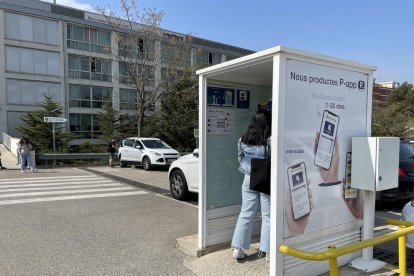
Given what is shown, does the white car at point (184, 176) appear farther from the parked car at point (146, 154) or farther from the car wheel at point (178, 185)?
the parked car at point (146, 154)

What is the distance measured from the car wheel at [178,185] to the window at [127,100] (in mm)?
31874

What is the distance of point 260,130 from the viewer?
13.1 ft

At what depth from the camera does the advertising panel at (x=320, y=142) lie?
3479mm

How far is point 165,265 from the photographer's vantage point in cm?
437

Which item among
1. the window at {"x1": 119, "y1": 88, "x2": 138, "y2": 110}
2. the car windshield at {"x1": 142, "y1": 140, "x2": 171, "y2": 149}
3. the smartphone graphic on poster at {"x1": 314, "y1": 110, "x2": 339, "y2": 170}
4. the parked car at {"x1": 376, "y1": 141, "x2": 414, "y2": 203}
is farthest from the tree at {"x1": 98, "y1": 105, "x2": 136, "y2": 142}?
the smartphone graphic on poster at {"x1": 314, "y1": 110, "x2": 339, "y2": 170}

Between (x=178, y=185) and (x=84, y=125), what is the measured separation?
102 feet

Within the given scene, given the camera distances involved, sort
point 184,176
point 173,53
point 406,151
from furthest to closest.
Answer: point 173,53 → point 184,176 → point 406,151

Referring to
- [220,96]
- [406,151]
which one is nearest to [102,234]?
[220,96]

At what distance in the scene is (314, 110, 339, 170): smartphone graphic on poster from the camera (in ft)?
12.2

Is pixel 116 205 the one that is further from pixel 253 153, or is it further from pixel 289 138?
pixel 289 138

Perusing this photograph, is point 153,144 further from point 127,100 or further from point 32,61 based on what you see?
point 127,100

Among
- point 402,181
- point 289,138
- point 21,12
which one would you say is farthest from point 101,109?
point 289,138

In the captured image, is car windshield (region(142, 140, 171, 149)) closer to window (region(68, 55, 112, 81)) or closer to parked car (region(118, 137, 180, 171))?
parked car (region(118, 137, 180, 171))

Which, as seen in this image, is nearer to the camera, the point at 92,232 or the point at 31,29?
the point at 92,232
